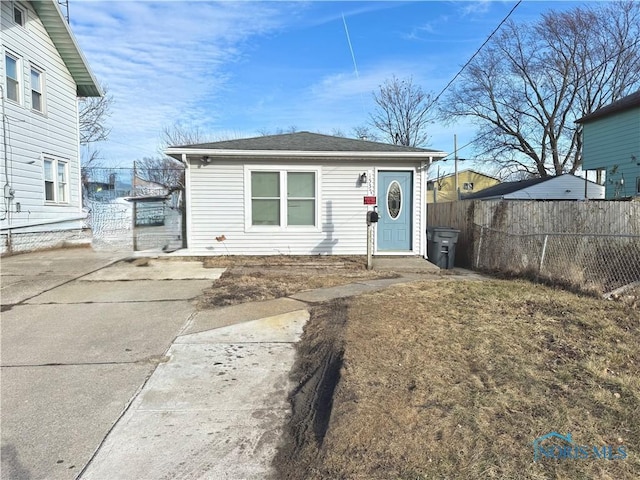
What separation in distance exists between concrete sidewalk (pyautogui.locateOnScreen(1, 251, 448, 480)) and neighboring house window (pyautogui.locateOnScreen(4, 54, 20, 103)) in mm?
7664

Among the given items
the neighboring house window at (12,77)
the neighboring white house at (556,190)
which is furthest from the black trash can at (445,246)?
the neighboring white house at (556,190)

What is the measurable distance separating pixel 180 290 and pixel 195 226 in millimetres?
3840

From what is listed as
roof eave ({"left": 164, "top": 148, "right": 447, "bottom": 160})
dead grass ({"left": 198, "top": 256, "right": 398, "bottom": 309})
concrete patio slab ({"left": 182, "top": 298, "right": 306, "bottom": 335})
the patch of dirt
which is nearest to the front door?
roof eave ({"left": 164, "top": 148, "right": 447, "bottom": 160})

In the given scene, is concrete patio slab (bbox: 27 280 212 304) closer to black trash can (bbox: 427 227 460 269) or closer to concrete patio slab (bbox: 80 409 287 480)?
concrete patio slab (bbox: 80 409 287 480)

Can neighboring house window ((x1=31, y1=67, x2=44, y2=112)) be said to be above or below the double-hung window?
above

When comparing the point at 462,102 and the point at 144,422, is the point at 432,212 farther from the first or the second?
the point at 462,102

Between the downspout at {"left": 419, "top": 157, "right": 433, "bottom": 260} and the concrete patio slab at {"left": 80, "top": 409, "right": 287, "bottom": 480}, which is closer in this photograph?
the concrete patio slab at {"left": 80, "top": 409, "right": 287, "bottom": 480}

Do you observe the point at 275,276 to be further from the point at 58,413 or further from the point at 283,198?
the point at 58,413

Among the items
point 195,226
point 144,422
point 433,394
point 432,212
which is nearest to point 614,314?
point 433,394

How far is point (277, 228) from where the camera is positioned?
11.1 m

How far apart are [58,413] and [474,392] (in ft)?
10.4

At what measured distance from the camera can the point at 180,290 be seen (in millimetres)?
7434

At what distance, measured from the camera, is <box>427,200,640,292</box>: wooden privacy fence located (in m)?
7.38
